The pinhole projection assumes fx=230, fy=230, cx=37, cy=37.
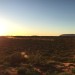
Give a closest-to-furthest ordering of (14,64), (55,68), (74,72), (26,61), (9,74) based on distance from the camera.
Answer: (9,74) < (74,72) < (55,68) < (14,64) < (26,61)

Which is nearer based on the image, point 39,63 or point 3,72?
point 3,72

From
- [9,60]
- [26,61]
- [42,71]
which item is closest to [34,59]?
[26,61]

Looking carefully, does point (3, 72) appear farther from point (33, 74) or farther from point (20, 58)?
point (20, 58)

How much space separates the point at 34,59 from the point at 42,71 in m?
4.63

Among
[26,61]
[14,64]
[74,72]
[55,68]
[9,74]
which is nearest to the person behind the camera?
[9,74]

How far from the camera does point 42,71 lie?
61.6ft

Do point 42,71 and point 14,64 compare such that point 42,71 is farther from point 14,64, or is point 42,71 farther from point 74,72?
point 14,64

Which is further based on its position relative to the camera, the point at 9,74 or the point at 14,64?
the point at 14,64

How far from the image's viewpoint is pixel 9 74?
16.6 m

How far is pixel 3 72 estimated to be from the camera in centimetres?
1680

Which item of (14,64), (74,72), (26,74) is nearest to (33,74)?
(26,74)

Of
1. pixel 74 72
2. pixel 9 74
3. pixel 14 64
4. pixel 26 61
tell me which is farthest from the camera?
pixel 26 61

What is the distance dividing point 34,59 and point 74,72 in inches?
241

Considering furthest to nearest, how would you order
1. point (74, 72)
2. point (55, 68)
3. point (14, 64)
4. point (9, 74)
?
point (14, 64) → point (55, 68) → point (74, 72) → point (9, 74)
